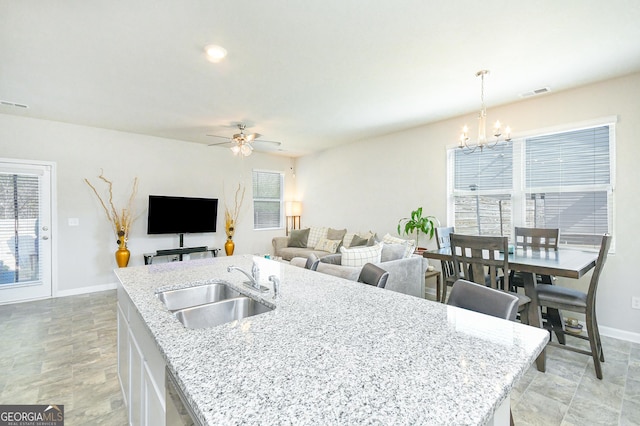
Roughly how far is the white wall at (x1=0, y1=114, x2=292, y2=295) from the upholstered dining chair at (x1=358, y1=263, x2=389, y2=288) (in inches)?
188

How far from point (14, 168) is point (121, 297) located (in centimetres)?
403

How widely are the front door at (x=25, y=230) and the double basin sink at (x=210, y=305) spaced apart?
13.8 feet

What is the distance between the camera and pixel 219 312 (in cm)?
159

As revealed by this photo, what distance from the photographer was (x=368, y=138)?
5621 mm

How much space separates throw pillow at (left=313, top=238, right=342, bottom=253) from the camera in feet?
18.8

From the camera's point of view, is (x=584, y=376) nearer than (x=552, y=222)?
Yes

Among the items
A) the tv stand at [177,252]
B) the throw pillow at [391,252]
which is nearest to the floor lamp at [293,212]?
the tv stand at [177,252]

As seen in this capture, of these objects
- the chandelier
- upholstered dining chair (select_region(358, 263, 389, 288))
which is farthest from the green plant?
upholstered dining chair (select_region(358, 263, 389, 288))

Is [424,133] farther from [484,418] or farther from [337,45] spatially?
[484,418]

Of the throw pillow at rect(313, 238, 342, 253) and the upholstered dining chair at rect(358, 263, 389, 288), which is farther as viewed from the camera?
the throw pillow at rect(313, 238, 342, 253)

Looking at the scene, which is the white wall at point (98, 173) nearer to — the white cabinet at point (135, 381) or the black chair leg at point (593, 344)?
the white cabinet at point (135, 381)

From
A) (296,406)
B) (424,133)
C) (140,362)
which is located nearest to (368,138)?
(424,133)

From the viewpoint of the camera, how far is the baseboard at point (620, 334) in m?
3.03

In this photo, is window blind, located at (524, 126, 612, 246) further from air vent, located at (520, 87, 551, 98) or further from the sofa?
the sofa
